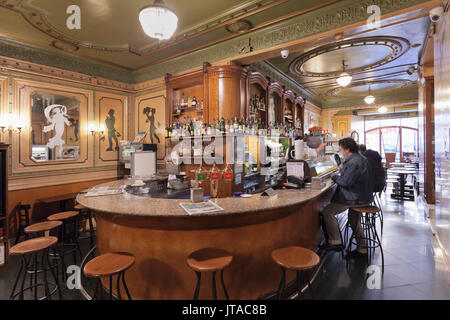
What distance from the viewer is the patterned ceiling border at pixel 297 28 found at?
325cm

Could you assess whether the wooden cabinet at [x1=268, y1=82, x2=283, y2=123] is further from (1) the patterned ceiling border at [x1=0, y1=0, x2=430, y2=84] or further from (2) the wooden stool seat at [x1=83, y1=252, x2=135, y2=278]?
(2) the wooden stool seat at [x1=83, y1=252, x2=135, y2=278]

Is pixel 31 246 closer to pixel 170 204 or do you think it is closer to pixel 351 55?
pixel 170 204

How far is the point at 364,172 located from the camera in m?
3.26

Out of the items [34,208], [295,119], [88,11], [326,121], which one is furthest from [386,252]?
[326,121]

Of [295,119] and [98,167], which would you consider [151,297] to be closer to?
[98,167]

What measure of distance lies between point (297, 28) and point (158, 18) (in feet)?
7.88

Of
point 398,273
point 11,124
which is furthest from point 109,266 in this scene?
point 11,124

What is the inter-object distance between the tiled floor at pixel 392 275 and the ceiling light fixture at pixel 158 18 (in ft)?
10.3

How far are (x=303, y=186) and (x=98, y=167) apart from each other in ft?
16.5

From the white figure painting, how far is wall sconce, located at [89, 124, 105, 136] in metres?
0.51

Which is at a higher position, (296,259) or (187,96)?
(187,96)

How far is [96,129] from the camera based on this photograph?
5.76 metres

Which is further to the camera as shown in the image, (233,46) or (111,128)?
(111,128)

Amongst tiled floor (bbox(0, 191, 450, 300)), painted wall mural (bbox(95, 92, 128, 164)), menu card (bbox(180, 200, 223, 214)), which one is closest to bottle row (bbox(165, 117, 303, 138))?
painted wall mural (bbox(95, 92, 128, 164))
